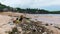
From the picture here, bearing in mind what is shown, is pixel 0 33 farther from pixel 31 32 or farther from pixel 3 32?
pixel 31 32

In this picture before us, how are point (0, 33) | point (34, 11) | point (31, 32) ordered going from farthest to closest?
point (34, 11), point (31, 32), point (0, 33)

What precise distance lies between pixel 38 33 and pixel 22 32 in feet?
5.97

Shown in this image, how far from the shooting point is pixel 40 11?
105m

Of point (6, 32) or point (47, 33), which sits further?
point (47, 33)

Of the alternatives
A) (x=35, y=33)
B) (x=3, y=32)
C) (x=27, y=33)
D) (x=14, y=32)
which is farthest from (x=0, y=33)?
(x=35, y=33)

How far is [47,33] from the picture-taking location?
61.6 feet

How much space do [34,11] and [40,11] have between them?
12.2 feet

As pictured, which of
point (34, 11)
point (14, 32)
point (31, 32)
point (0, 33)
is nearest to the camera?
point (0, 33)

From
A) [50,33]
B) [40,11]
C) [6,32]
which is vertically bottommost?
[40,11]

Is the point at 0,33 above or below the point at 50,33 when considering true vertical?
above

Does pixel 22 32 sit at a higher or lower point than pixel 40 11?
higher

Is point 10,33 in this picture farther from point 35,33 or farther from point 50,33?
point 50,33

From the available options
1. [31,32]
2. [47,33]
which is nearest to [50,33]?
[47,33]

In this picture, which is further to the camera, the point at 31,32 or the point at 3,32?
the point at 31,32
